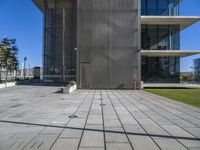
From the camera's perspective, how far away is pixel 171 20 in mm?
29266

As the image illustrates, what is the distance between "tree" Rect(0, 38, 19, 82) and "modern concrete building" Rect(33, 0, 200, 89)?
12519 mm

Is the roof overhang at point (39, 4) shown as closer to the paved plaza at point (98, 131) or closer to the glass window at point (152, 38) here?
the glass window at point (152, 38)

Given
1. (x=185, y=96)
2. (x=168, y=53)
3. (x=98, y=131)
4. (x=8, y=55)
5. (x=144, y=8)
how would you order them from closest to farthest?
(x=98, y=131)
(x=185, y=96)
(x=168, y=53)
(x=144, y=8)
(x=8, y=55)

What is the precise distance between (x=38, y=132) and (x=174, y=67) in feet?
84.2

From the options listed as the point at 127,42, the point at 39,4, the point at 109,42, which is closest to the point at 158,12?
the point at 127,42

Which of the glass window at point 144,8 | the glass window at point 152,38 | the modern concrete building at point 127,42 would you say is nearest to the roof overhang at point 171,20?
the modern concrete building at point 127,42

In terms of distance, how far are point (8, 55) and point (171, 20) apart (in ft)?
73.8

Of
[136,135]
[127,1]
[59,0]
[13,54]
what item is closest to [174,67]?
[127,1]

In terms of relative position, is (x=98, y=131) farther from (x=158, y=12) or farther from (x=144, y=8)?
(x=158, y=12)

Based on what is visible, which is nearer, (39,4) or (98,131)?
(98,131)

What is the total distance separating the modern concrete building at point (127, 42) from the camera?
26203mm

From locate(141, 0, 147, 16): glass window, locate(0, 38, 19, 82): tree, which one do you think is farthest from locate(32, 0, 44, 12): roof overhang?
locate(141, 0, 147, 16): glass window

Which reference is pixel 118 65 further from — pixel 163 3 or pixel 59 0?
pixel 59 0

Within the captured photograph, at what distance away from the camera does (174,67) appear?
30.2 meters
